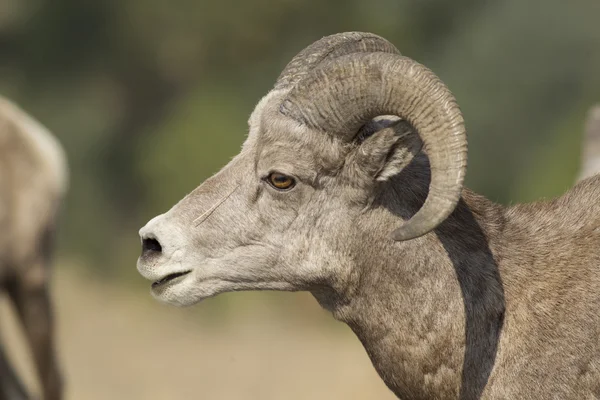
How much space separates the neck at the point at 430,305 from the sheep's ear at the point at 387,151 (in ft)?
0.60

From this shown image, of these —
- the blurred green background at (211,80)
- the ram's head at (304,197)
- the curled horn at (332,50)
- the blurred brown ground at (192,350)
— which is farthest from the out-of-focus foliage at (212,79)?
the ram's head at (304,197)

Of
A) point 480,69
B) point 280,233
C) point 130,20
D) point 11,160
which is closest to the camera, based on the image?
point 280,233

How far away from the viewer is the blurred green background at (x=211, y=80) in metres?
15.9

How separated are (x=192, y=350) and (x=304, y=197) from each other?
12057 mm

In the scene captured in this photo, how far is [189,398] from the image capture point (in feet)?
43.1

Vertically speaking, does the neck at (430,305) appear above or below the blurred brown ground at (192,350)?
above

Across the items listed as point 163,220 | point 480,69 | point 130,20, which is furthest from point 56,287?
point 163,220

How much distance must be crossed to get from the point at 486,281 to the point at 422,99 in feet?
2.81

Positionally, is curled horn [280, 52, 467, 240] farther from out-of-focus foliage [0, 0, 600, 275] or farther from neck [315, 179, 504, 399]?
out-of-focus foliage [0, 0, 600, 275]

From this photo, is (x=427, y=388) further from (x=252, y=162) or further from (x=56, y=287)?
(x=56, y=287)

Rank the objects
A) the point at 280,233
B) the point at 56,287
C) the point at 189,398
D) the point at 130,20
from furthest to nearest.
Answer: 1. the point at 130,20
2. the point at 56,287
3. the point at 189,398
4. the point at 280,233

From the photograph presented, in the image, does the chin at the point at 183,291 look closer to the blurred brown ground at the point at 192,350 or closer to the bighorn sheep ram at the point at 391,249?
the bighorn sheep ram at the point at 391,249

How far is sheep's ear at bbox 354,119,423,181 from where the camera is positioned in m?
4.53

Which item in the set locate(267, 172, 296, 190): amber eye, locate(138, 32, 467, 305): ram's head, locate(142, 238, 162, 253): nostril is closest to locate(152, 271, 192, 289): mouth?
locate(138, 32, 467, 305): ram's head
